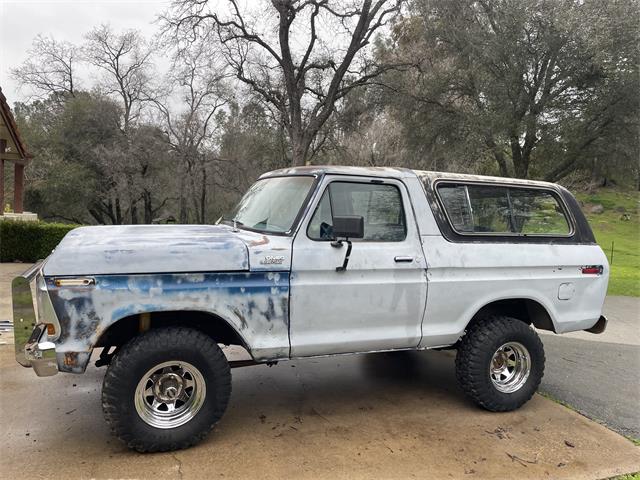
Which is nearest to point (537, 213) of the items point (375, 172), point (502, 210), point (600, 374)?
point (502, 210)

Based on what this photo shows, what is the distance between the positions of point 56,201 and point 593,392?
29.6 metres

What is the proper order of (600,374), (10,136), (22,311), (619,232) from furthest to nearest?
(619,232)
(10,136)
(600,374)
(22,311)

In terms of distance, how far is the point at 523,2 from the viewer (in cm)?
1148

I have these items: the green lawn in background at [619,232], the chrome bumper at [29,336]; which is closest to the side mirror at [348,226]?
the chrome bumper at [29,336]

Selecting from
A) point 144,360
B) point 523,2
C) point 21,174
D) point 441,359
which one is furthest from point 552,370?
point 21,174

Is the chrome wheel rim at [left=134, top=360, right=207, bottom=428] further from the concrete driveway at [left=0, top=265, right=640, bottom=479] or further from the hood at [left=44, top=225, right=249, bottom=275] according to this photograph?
the hood at [left=44, top=225, right=249, bottom=275]

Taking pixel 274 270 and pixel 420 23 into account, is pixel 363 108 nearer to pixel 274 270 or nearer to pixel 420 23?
pixel 420 23

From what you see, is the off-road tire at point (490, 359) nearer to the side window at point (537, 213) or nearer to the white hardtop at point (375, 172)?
the side window at point (537, 213)

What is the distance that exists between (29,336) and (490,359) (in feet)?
12.0

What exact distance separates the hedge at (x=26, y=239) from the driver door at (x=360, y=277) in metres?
12.0

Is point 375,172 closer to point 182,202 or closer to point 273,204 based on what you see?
point 273,204

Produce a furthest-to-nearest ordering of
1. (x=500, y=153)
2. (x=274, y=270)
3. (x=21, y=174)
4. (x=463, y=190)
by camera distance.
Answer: (x=21, y=174)
(x=500, y=153)
(x=463, y=190)
(x=274, y=270)

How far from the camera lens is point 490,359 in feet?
14.1

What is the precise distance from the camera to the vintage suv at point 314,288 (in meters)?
3.21
